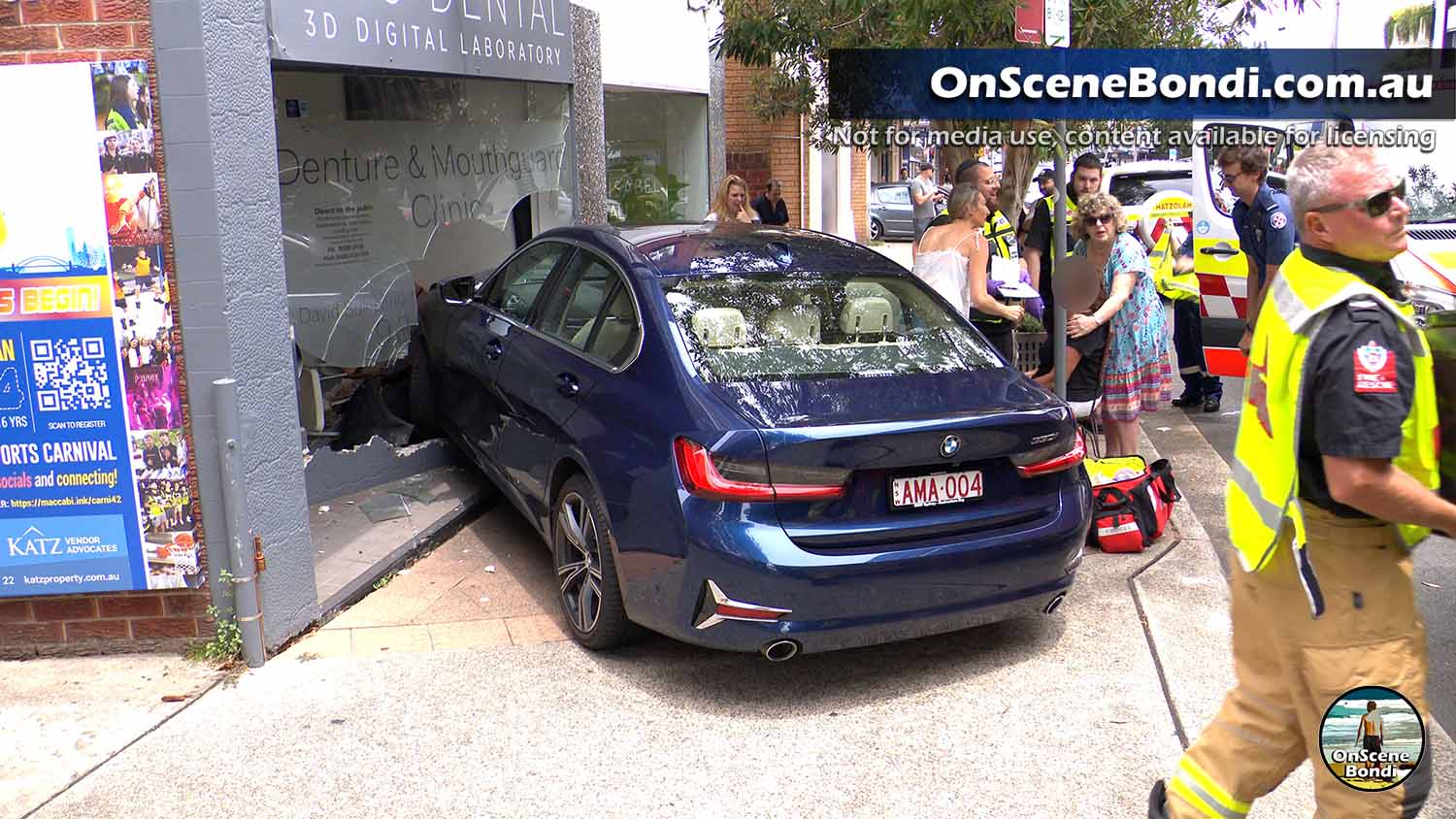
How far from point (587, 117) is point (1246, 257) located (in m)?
4.89

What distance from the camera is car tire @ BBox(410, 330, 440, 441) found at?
7.14 meters

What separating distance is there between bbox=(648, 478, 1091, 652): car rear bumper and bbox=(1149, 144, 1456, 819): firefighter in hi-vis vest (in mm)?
1480

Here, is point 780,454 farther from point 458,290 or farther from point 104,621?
point 458,290

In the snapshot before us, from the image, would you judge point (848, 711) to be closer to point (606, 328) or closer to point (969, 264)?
point (606, 328)

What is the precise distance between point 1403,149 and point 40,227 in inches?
332

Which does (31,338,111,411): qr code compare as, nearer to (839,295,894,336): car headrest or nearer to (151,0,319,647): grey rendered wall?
(151,0,319,647): grey rendered wall

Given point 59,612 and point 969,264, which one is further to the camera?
point 969,264

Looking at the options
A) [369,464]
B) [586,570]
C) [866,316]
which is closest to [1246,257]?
[866,316]

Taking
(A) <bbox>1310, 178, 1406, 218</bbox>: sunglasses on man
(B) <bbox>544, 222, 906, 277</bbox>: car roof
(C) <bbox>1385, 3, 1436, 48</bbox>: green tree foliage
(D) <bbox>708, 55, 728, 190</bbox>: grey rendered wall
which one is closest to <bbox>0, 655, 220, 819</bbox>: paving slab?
(B) <bbox>544, 222, 906, 277</bbox>: car roof

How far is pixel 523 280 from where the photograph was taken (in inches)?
242

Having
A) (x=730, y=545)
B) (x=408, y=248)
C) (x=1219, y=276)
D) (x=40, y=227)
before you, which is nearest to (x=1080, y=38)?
(x=1219, y=276)

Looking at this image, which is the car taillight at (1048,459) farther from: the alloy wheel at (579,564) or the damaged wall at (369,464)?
the damaged wall at (369,464)

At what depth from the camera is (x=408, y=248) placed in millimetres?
8695

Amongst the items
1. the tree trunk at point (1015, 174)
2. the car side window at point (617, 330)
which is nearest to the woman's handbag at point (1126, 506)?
the car side window at point (617, 330)
